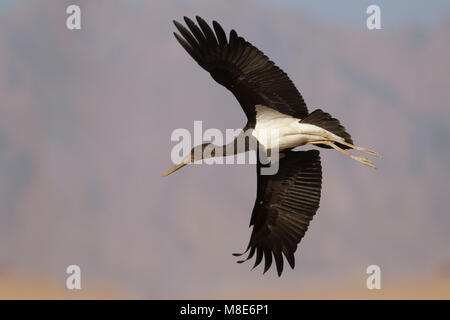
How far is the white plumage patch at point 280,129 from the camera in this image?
12664mm

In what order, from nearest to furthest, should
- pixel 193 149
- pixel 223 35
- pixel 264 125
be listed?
pixel 223 35 → pixel 264 125 → pixel 193 149

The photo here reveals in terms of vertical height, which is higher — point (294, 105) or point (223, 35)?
point (223, 35)

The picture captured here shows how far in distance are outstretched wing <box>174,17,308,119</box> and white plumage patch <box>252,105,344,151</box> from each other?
10cm

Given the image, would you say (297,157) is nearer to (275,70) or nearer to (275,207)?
(275,207)

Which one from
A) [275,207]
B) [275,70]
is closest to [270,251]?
[275,207]

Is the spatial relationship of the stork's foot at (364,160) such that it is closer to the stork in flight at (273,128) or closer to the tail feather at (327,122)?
the stork in flight at (273,128)

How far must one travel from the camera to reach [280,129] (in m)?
12.8

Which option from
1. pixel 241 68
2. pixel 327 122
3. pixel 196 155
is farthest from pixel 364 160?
pixel 196 155

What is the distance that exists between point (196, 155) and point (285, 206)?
1527mm

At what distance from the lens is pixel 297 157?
13.4 metres

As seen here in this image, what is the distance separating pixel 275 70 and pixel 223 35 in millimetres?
858

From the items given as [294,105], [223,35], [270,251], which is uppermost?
[223,35]

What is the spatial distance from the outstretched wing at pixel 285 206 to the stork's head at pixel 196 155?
0.80m

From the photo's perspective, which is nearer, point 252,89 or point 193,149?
point 252,89
